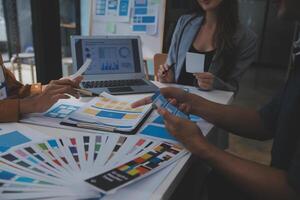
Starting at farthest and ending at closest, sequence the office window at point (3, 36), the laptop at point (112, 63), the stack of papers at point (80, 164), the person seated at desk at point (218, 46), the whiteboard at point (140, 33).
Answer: the whiteboard at point (140, 33)
the office window at point (3, 36)
the person seated at desk at point (218, 46)
the laptop at point (112, 63)
the stack of papers at point (80, 164)

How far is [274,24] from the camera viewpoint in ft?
20.4

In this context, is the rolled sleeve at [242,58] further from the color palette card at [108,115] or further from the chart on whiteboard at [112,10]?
the chart on whiteboard at [112,10]

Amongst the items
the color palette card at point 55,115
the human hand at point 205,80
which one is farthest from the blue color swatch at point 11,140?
the human hand at point 205,80

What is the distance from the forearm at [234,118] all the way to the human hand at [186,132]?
289 mm

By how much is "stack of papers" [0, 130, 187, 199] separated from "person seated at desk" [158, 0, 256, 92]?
2.85 feet

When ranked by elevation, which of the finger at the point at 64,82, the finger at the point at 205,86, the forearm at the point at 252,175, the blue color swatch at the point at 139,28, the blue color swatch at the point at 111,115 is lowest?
the forearm at the point at 252,175

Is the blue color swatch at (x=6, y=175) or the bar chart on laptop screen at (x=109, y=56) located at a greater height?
the bar chart on laptop screen at (x=109, y=56)

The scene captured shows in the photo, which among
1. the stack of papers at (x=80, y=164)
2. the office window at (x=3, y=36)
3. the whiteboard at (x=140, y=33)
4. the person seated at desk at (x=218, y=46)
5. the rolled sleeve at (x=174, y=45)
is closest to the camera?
the stack of papers at (x=80, y=164)

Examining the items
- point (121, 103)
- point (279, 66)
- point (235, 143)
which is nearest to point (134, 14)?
point (235, 143)

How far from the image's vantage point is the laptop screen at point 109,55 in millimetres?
1511

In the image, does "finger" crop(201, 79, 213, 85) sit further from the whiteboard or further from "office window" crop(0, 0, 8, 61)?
"office window" crop(0, 0, 8, 61)

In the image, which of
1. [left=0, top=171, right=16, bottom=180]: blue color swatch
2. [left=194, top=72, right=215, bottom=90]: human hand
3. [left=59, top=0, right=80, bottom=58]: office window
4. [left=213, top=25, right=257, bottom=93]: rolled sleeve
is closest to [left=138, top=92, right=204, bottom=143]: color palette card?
[left=0, top=171, right=16, bottom=180]: blue color swatch

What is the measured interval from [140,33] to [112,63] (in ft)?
5.48

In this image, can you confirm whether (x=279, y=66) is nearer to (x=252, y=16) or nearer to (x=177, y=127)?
(x=252, y=16)
